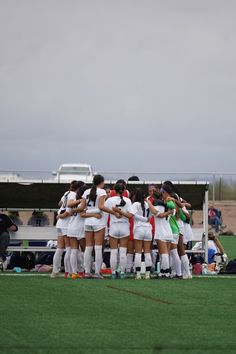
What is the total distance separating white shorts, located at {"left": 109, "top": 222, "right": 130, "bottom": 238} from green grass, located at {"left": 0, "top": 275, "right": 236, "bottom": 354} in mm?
1830

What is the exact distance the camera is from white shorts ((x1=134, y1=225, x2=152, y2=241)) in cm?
2184

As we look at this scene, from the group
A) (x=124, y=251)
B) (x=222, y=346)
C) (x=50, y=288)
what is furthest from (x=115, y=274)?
(x=222, y=346)

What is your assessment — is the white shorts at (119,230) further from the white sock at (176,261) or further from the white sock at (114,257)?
the white sock at (176,261)

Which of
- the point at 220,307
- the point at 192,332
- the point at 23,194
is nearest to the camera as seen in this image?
the point at 192,332

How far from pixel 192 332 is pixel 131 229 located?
388 inches

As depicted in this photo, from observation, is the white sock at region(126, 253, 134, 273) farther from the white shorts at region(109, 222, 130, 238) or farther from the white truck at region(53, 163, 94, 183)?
the white truck at region(53, 163, 94, 183)

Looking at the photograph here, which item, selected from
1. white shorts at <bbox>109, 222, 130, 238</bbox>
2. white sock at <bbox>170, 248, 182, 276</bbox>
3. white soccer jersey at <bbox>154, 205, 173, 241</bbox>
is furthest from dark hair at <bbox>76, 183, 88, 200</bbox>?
white sock at <bbox>170, 248, 182, 276</bbox>

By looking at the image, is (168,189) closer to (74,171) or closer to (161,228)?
(161,228)

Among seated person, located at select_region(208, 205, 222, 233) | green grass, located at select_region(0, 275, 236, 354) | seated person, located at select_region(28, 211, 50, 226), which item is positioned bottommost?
green grass, located at select_region(0, 275, 236, 354)

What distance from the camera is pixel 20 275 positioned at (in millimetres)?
22266

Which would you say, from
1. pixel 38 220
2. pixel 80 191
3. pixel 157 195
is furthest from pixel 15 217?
pixel 157 195

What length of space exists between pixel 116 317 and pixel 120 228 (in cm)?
802

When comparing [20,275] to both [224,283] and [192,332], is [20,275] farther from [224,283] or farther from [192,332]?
[192,332]

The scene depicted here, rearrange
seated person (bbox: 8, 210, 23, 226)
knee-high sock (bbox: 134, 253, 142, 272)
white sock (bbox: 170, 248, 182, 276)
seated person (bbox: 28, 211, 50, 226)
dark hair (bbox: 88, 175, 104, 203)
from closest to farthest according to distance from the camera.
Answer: dark hair (bbox: 88, 175, 104, 203)
knee-high sock (bbox: 134, 253, 142, 272)
white sock (bbox: 170, 248, 182, 276)
seated person (bbox: 8, 210, 23, 226)
seated person (bbox: 28, 211, 50, 226)
